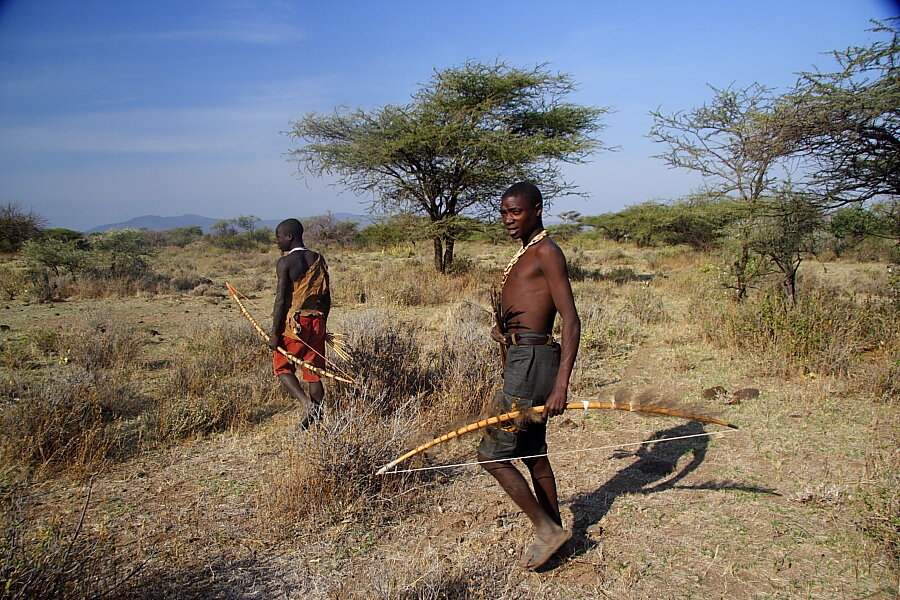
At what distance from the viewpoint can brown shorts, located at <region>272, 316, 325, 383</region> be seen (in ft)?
14.1

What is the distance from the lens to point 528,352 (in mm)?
2703

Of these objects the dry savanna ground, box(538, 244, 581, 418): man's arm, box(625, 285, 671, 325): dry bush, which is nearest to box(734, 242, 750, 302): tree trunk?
box(625, 285, 671, 325): dry bush

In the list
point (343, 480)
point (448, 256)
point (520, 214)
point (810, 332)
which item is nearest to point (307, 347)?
point (343, 480)

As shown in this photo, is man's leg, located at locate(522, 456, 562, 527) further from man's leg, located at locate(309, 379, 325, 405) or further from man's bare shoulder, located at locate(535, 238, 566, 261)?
man's leg, located at locate(309, 379, 325, 405)

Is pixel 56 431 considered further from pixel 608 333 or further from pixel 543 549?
pixel 608 333

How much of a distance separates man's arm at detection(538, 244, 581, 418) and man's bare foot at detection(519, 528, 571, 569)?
2.21ft

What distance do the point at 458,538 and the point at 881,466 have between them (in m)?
3.00

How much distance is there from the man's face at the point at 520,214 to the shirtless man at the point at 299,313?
80.3 inches

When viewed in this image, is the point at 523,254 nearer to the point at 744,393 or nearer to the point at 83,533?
the point at 83,533

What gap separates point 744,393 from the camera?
17.7ft

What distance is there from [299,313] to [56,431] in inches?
73.7

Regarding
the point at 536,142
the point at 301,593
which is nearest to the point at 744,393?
the point at 301,593

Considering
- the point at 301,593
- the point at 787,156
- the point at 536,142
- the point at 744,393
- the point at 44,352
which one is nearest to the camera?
the point at 301,593

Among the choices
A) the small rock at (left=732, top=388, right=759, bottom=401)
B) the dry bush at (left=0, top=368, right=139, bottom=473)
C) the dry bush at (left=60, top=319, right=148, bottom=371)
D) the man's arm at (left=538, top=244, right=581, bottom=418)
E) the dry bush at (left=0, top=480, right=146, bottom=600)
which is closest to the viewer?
the dry bush at (left=0, top=480, right=146, bottom=600)
